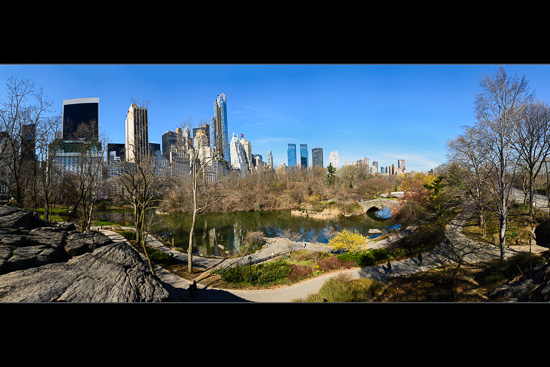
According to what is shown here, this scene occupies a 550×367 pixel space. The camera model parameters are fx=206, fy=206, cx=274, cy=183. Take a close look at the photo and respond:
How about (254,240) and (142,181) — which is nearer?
(142,181)

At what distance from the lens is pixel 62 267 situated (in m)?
2.71

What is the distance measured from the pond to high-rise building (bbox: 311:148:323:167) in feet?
7.42

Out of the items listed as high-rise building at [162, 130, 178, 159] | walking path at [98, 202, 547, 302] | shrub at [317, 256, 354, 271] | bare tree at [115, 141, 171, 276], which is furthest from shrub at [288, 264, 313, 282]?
high-rise building at [162, 130, 178, 159]

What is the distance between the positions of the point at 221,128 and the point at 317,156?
2090 millimetres

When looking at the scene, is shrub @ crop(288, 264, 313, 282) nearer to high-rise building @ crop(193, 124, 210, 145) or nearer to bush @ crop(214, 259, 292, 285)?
bush @ crop(214, 259, 292, 285)

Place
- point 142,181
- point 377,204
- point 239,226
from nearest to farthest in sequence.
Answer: point 142,181 < point 377,204 < point 239,226

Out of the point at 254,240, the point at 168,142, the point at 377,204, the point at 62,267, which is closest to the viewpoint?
the point at 62,267

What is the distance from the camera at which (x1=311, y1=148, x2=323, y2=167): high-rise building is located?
4.28 meters

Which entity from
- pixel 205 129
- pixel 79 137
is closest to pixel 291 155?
pixel 205 129

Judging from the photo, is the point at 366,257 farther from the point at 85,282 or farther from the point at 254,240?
the point at 85,282
